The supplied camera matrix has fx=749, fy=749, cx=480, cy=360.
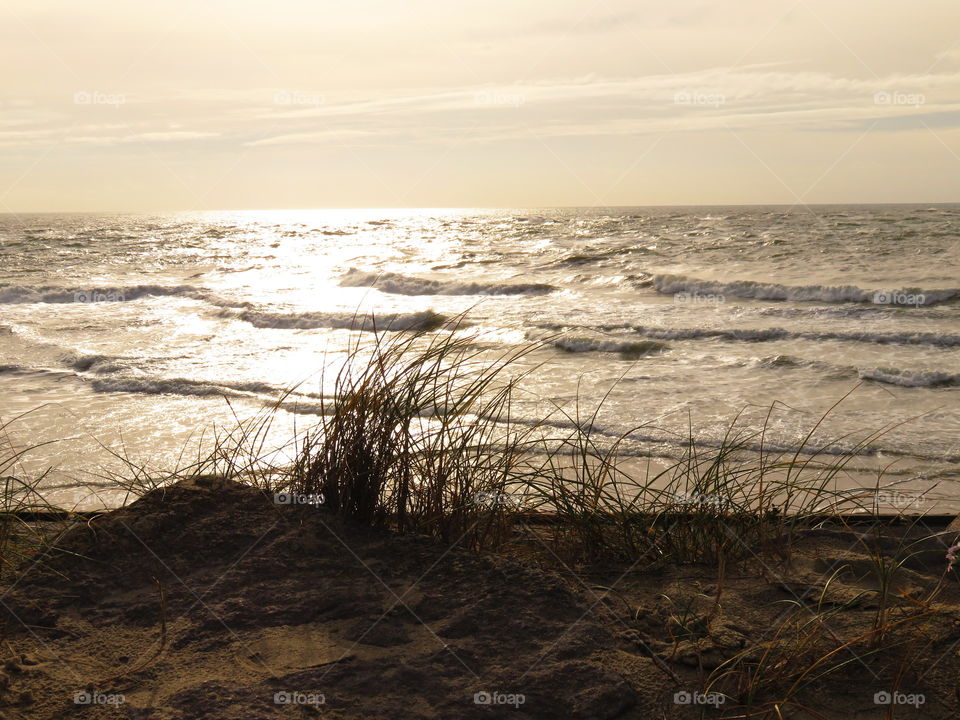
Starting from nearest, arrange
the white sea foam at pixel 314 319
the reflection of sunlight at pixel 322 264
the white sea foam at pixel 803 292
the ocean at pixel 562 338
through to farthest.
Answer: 1. the ocean at pixel 562 338
2. the white sea foam at pixel 314 319
3. the white sea foam at pixel 803 292
4. the reflection of sunlight at pixel 322 264

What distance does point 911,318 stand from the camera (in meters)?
12.5

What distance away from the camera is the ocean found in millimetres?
6102

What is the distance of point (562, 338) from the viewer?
1112 centimetres

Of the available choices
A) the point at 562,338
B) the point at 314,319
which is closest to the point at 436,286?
the point at 314,319

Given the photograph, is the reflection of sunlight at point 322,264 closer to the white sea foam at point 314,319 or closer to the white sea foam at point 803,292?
the white sea foam at point 314,319

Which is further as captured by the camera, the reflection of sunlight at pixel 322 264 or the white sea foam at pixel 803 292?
the reflection of sunlight at pixel 322 264

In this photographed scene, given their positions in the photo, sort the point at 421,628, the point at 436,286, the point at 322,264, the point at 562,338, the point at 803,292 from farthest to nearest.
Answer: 1. the point at 322,264
2. the point at 436,286
3. the point at 803,292
4. the point at 562,338
5. the point at 421,628

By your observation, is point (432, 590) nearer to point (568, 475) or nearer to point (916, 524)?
point (916, 524)

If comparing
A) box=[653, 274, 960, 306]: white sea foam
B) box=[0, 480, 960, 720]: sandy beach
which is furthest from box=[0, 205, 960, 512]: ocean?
box=[0, 480, 960, 720]: sandy beach

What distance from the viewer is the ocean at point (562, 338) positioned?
6102mm

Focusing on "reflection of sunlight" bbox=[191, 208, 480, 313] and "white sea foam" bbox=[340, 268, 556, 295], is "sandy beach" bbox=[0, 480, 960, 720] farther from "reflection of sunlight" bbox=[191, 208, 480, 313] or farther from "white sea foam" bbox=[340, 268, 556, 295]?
"white sea foam" bbox=[340, 268, 556, 295]

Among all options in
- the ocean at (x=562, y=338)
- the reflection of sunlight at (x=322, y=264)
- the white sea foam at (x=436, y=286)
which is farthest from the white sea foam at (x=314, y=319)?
the white sea foam at (x=436, y=286)

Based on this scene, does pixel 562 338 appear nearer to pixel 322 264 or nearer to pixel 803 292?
pixel 803 292

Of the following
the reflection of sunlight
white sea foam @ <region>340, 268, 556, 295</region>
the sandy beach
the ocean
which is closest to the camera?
the sandy beach
